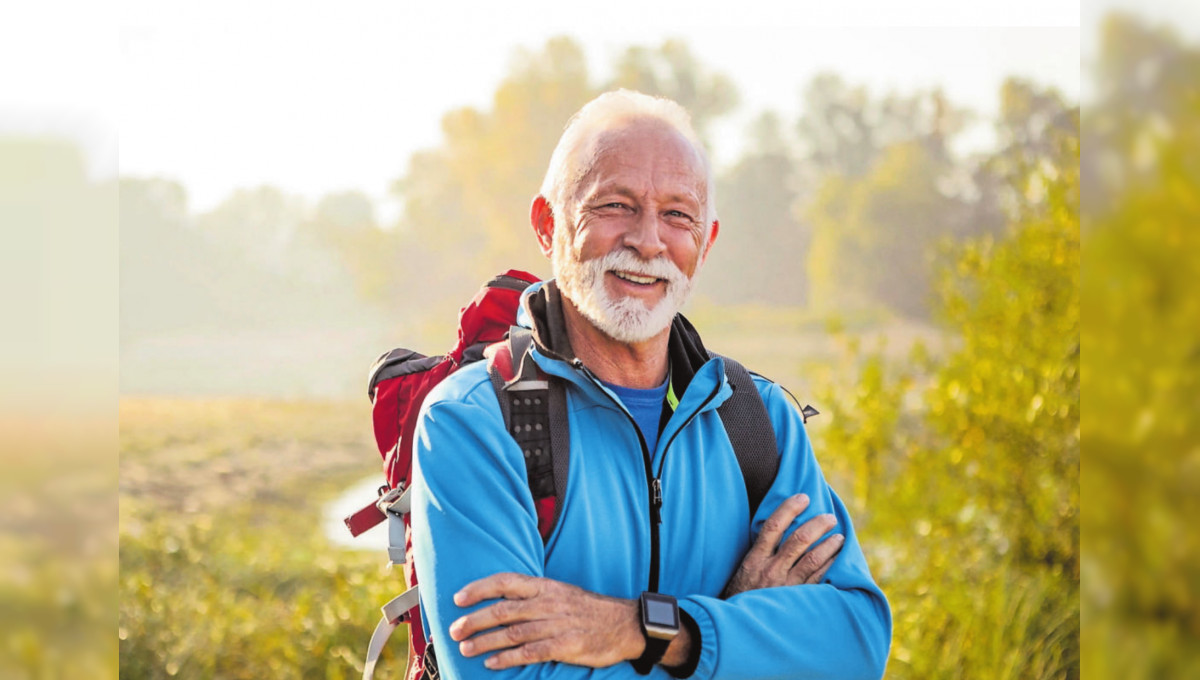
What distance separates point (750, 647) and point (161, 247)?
221 inches

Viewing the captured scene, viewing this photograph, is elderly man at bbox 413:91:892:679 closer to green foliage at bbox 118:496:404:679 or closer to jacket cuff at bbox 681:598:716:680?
jacket cuff at bbox 681:598:716:680

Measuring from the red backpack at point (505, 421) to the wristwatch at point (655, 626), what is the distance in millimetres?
215

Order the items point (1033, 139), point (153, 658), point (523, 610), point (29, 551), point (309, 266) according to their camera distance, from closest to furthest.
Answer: point (29, 551) → point (523, 610) → point (153, 658) → point (1033, 139) → point (309, 266)

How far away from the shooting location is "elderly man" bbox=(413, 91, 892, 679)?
1.52 metres

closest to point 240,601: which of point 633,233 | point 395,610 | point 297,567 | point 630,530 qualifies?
point 297,567

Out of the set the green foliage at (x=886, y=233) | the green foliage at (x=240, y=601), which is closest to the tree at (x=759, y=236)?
the green foliage at (x=886, y=233)

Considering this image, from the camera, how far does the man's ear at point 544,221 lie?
75.6 inches

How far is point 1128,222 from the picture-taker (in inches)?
21.0

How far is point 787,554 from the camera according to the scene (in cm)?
171

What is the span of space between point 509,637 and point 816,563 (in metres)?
0.58

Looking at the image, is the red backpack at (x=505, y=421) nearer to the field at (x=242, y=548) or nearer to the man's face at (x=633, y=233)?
the man's face at (x=633, y=233)

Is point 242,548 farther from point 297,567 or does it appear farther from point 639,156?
point 639,156

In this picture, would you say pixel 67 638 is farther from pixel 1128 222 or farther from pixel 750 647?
pixel 750 647

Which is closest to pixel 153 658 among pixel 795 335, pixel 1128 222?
pixel 795 335
